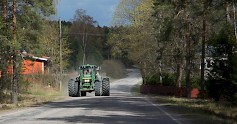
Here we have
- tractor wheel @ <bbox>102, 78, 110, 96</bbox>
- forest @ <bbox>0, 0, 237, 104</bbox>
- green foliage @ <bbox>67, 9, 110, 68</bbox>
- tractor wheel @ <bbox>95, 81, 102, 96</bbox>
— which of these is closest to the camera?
forest @ <bbox>0, 0, 237, 104</bbox>

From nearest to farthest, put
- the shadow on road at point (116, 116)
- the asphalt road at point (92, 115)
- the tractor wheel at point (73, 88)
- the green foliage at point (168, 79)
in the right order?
the asphalt road at point (92, 115) → the shadow on road at point (116, 116) → the tractor wheel at point (73, 88) → the green foliage at point (168, 79)

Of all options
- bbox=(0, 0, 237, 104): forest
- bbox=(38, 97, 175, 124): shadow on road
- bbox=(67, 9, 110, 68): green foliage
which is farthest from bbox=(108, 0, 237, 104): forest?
bbox=(67, 9, 110, 68): green foliage

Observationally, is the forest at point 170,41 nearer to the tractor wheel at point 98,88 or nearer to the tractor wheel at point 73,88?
the tractor wheel at point 73,88

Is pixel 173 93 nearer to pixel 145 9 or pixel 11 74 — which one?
pixel 145 9

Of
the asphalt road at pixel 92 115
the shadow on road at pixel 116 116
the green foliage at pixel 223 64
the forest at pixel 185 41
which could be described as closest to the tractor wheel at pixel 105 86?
the forest at pixel 185 41

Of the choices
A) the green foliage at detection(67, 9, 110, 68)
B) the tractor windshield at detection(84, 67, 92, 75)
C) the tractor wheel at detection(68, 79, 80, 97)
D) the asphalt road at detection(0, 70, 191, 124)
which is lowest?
the asphalt road at detection(0, 70, 191, 124)

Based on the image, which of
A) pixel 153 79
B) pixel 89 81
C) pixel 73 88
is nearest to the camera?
pixel 89 81

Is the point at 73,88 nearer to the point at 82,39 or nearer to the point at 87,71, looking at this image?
the point at 87,71

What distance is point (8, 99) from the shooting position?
40.1 m

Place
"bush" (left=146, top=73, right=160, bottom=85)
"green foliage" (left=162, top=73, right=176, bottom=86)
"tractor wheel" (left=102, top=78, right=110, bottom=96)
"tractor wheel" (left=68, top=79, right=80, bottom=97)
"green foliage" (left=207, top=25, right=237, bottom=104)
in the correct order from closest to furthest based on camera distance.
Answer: "green foliage" (left=207, top=25, right=237, bottom=104) < "tractor wheel" (left=102, top=78, right=110, bottom=96) < "tractor wheel" (left=68, top=79, right=80, bottom=97) < "green foliage" (left=162, top=73, right=176, bottom=86) < "bush" (left=146, top=73, right=160, bottom=85)

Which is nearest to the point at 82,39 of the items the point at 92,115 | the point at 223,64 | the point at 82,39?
the point at 82,39

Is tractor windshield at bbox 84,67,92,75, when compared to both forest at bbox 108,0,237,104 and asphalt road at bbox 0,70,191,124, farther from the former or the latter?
asphalt road at bbox 0,70,191,124

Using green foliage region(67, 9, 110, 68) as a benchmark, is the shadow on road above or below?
below

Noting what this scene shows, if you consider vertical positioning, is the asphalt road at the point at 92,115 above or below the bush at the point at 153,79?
below
